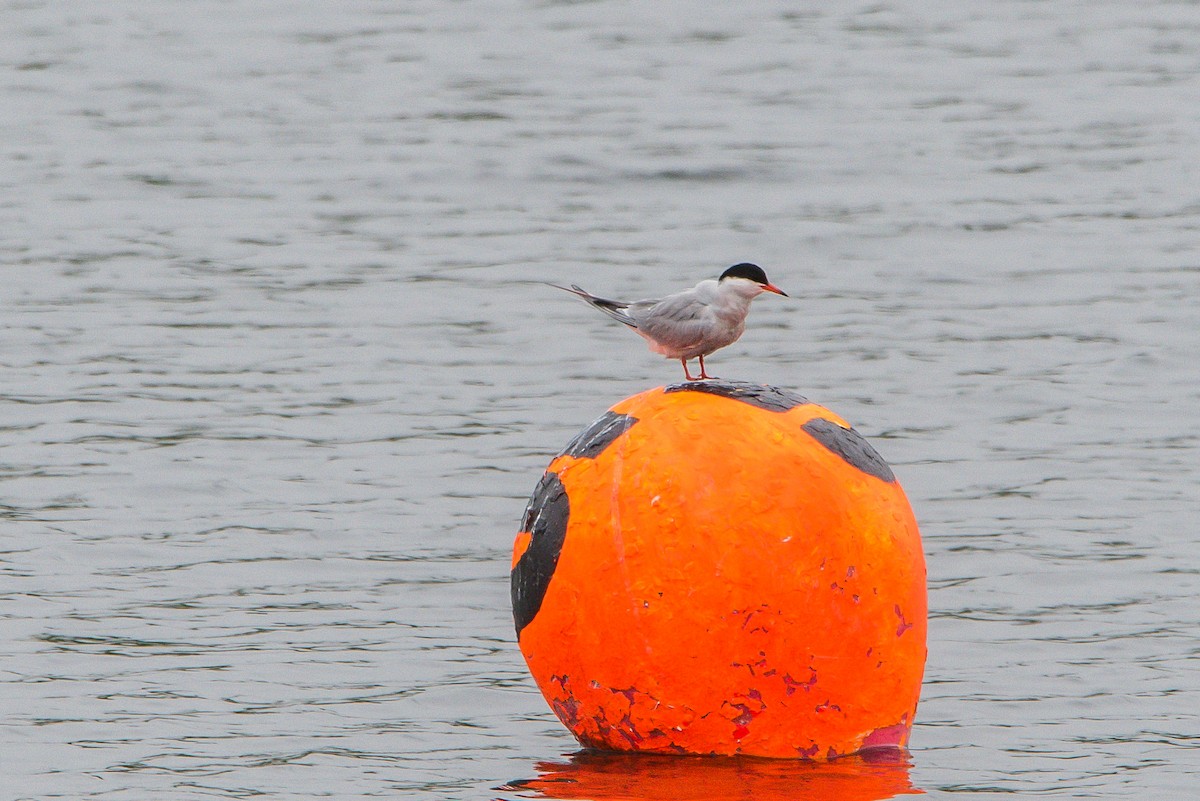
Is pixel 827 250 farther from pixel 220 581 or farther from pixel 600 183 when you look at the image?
pixel 220 581

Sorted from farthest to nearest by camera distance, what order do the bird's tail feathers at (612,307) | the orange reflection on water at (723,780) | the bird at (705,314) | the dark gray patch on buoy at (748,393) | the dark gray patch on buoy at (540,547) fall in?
1. the bird's tail feathers at (612,307)
2. the bird at (705,314)
3. the dark gray patch on buoy at (748,393)
4. the dark gray patch on buoy at (540,547)
5. the orange reflection on water at (723,780)

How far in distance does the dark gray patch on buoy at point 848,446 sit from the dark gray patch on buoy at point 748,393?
15 centimetres

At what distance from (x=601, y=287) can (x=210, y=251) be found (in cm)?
412

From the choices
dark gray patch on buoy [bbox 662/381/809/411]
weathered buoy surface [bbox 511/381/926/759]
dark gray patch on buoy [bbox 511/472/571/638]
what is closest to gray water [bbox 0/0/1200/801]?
weathered buoy surface [bbox 511/381/926/759]

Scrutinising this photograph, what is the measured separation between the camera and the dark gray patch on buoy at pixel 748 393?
310 inches

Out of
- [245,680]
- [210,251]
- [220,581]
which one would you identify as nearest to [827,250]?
[210,251]

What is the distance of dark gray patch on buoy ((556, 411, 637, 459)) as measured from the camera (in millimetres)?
7820

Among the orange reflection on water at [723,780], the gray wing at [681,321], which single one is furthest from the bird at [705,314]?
the orange reflection on water at [723,780]

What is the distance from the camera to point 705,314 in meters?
8.26

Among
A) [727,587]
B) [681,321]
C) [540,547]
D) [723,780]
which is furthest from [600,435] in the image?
[723,780]

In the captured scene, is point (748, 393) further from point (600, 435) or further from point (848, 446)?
point (600, 435)

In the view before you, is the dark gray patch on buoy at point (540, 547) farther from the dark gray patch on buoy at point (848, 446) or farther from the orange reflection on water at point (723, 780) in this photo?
the dark gray patch on buoy at point (848, 446)

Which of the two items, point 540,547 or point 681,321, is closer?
point 540,547

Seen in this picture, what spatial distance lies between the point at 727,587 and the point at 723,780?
719 mm
